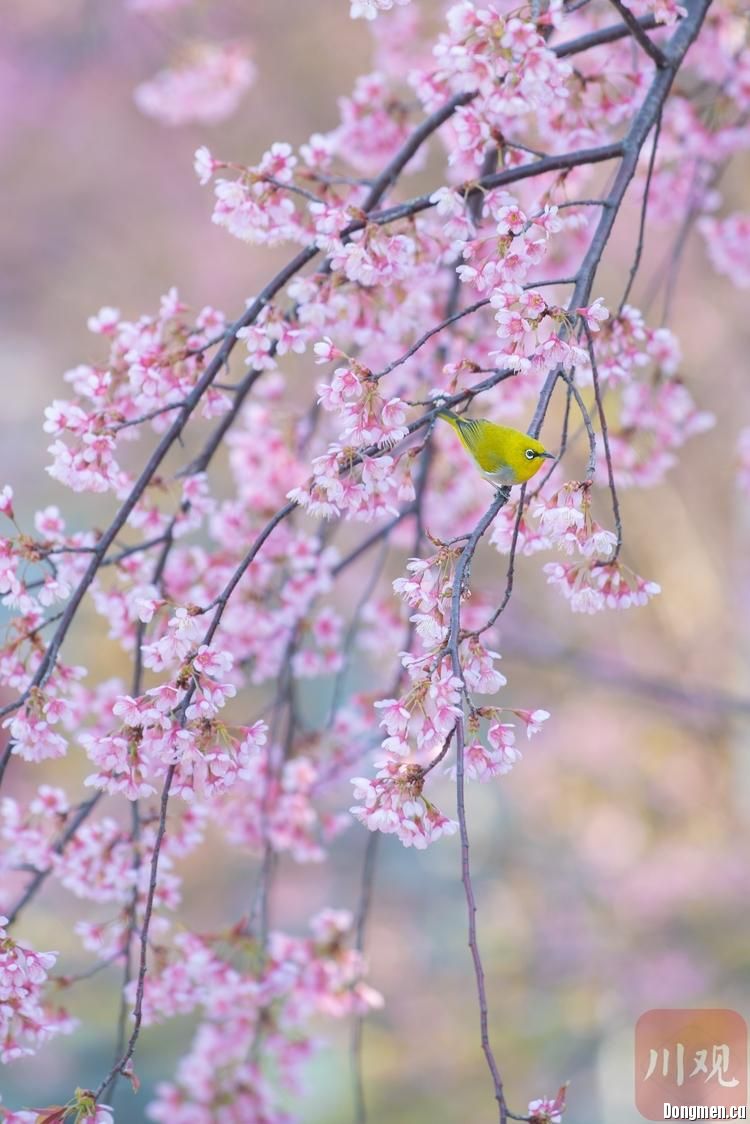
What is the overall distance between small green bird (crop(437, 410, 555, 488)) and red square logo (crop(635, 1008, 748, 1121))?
5.81 feet

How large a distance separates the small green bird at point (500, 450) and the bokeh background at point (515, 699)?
9.65ft

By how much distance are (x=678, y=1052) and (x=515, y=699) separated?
166 inches

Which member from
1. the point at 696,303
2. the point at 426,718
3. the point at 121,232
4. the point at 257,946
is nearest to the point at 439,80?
the point at 426,718

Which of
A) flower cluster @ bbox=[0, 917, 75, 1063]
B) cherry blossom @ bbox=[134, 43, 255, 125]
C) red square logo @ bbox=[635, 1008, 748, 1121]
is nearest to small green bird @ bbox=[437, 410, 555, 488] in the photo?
flower cluster @ bbox=[0, 917, 75, 1063]

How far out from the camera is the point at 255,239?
166cm

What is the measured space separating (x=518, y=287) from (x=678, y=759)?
5.00 metres

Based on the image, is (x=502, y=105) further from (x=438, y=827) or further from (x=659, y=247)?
(x=659, y=247)

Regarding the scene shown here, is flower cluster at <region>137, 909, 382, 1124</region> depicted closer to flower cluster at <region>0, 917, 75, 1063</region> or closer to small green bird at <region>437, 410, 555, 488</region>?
flower cluster at <region>0, 917, 75, 1063</region>

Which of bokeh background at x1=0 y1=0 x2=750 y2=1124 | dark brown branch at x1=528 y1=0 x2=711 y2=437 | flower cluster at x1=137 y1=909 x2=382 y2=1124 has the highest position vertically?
bokeh background at x1=0 y1=0 x2=750 y2=1124

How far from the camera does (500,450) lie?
1.38 meters

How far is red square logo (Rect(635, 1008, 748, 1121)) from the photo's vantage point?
2.62 metres

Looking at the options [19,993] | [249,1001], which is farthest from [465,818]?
[249,1001]

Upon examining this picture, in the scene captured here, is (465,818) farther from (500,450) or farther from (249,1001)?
(249,1001)

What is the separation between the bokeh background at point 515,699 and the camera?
5137mm
